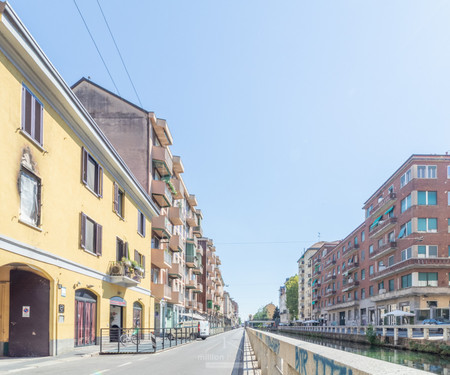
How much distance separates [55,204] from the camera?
1722 cm

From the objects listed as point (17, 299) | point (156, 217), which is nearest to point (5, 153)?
point (17, 299)

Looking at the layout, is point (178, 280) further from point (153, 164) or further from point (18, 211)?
point (18, 211)

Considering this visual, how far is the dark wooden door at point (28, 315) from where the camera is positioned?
A: 16359mm

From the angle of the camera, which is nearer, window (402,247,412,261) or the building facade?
the building facade

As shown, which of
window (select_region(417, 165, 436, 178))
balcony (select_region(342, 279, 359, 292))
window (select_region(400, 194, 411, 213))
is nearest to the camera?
window (select_region(417, 165, 436, 178))

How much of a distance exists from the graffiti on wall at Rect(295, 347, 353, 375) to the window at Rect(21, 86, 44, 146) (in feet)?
41.5

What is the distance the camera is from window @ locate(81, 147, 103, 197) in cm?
2045

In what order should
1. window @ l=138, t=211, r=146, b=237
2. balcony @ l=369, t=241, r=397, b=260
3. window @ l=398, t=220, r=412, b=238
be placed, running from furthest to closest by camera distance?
balcony @ l=369, t=241, r=397, b=260
window @ l=398, t=220, r=412, b=238
window @ l=138, t=211, r=146, b=237

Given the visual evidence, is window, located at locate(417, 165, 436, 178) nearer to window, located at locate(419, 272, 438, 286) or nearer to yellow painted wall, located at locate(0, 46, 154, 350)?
window, located at locate(419, 272, 438, 286)

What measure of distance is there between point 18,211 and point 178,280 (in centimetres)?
4174

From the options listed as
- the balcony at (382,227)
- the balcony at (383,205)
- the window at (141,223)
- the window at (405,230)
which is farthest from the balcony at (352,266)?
the window at (141,223)

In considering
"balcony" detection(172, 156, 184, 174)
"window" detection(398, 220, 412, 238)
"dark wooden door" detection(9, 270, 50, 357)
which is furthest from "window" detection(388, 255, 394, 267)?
"dark wooden door" detection(9, 270, 50, 357)

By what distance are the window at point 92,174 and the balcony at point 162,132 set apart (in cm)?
1476

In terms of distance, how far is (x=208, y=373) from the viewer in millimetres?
12375
